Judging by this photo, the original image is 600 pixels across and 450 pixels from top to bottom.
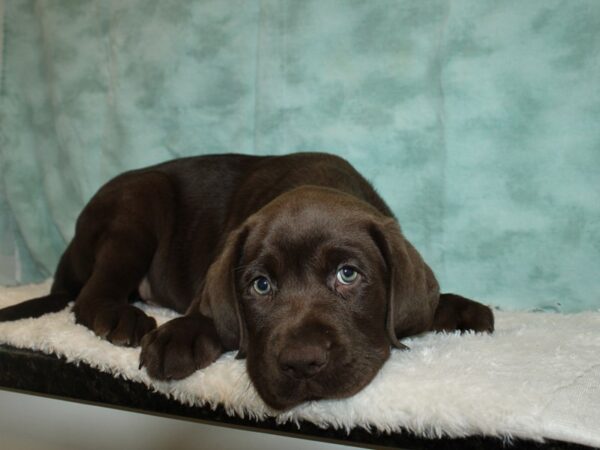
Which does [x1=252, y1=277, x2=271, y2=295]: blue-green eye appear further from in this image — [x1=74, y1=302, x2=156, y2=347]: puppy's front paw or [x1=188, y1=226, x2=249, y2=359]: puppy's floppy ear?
[x1=74, y1=302, x2=156, y2=347]: puppy's front paw

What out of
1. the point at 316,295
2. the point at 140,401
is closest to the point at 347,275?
the point at 316,295

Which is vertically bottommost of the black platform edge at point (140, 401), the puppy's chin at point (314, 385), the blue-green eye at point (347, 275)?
the black platform edge at point (140, 401)

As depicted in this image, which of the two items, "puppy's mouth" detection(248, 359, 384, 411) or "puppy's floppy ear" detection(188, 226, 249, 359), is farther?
"puppy's floppy ear" detection(188, 226, 249, 359)

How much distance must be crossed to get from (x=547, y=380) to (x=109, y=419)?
1839 millimetres

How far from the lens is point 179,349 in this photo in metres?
2.70

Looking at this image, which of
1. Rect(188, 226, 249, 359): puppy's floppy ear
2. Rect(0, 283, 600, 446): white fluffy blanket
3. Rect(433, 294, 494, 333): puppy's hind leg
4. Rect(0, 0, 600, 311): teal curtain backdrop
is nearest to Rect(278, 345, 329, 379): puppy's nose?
Rect(0, 283, 600, 446): white fluffy blanket

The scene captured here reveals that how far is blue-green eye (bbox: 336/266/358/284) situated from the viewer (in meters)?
2.68

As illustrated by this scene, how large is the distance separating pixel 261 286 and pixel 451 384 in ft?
2.86

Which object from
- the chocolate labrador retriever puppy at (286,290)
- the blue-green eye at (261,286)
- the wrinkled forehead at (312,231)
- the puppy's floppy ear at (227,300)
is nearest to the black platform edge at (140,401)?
the chocolate labrador retriever puppy at (286,290)

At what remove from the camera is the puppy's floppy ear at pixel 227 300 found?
285cm

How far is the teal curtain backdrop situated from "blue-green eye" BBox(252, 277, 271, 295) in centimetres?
187

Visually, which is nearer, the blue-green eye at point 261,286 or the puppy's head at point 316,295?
the puppy's head at point 316,295

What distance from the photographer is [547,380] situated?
2314 millimetres

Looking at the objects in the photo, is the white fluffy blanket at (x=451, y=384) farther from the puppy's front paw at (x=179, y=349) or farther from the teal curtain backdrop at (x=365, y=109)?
the teal curtain backdrop at (x=365, y=109)
